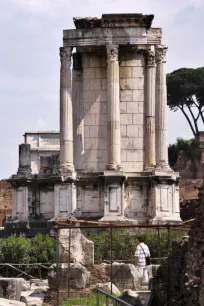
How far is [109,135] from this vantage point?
2472cm

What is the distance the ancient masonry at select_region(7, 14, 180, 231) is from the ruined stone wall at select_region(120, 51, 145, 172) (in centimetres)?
3

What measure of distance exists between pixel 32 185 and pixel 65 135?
1.64m

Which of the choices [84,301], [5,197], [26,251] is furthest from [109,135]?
[5,197]

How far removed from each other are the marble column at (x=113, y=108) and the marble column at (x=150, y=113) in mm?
825

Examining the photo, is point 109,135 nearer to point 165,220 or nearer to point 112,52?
point 112,52

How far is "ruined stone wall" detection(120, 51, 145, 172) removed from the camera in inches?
992

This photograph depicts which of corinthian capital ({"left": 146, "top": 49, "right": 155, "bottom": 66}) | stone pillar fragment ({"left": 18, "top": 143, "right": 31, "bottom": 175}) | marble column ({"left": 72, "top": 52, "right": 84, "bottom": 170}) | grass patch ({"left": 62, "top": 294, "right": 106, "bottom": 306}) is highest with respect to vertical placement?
corinthian capital ({"left": 146, "top": 49, "right": 155, "bottom": 66})

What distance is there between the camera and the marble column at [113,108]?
24578 mm

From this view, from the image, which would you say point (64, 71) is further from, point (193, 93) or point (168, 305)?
point (193, 93)

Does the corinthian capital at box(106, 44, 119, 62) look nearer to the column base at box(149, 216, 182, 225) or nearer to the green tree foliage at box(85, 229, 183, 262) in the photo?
the column base at box(149, 216, 182, 225)

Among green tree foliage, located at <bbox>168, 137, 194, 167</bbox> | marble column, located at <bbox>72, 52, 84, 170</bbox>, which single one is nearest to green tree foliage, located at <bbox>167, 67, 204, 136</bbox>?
green tree foliage, located at <bbox>168, 137, 194, 167</bbox>

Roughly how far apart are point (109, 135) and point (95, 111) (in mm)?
1014

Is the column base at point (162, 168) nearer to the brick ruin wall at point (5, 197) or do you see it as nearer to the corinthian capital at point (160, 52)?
the corinthian capital at point (160, 52)

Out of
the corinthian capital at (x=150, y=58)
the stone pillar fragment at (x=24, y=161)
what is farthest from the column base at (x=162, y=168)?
the stone pillar fragment at (x=24, y=161)
